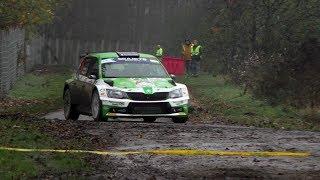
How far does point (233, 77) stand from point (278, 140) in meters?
17.3

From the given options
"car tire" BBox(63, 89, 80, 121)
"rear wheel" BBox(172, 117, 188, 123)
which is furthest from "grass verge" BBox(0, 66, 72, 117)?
"rear wheel" BBox(172, 117, 188, 123)

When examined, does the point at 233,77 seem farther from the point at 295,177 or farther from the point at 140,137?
the point at 295,177

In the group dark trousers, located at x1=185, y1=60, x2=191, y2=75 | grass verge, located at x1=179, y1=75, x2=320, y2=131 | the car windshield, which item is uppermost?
the car windshield

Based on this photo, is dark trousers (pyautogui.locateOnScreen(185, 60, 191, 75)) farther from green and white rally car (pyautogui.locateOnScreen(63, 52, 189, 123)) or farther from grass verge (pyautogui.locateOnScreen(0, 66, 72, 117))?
green and white rally car (pyautogui.locateOnScreen(63, 52, 189, 123))

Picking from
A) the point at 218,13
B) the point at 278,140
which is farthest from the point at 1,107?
the point at 218,13

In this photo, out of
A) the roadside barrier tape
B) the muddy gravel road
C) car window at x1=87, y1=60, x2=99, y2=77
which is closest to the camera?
the muddy gravel road

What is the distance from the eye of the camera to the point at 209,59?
37969 mm

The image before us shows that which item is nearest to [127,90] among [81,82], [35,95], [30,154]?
[81,82]

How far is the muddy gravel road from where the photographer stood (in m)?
7.86

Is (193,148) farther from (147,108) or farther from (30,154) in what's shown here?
(147,108)

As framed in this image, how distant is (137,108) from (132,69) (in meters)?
1.43

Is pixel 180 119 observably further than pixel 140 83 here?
Yes

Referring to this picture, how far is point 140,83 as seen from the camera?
14.2 meters

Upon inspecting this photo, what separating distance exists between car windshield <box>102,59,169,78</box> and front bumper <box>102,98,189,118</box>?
1024 millimetres
